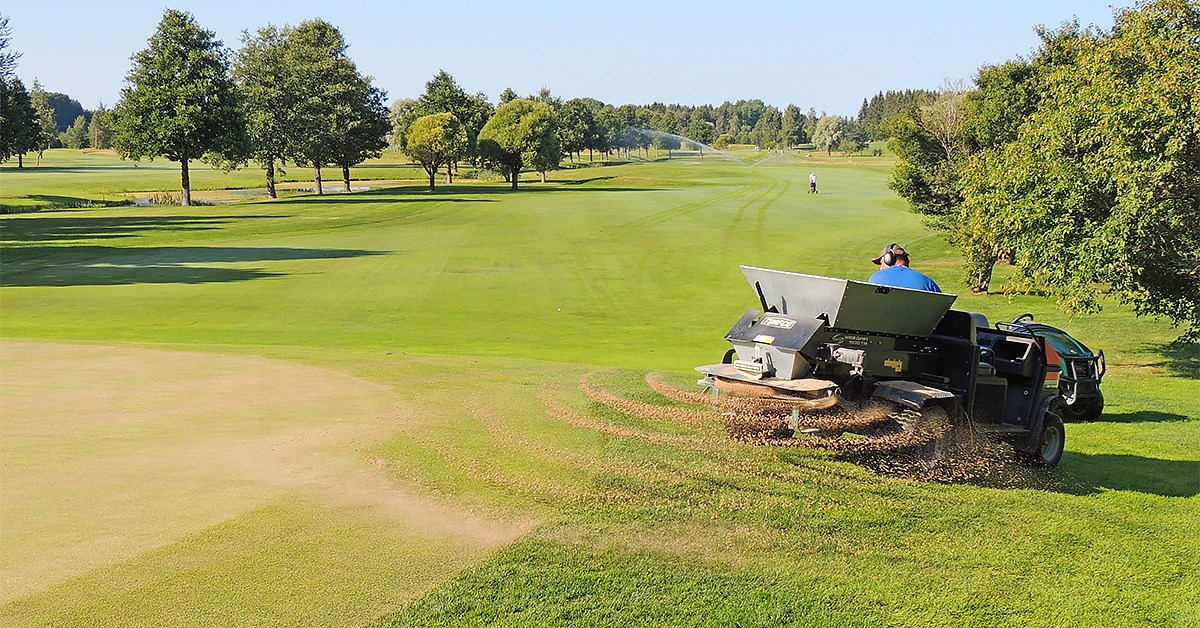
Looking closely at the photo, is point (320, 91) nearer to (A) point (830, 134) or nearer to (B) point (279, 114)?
(B) point (279, 114)

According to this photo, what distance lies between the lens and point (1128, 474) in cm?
1038

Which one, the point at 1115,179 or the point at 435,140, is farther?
the point at 435,140

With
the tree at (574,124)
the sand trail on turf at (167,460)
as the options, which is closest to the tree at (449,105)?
the tree at (574,124)

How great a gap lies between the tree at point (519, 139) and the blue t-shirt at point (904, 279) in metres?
89.3

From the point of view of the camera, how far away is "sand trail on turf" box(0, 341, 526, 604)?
7.14m

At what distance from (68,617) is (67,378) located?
28.1 feet

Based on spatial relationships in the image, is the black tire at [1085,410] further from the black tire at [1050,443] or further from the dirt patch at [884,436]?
the dirt patch at [884,436]

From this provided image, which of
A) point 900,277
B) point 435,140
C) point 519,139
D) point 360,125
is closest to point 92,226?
point 360,125

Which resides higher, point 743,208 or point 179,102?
point 179,102

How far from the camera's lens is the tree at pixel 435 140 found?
9262 cm

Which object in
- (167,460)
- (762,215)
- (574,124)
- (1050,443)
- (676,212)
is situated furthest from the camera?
(574,124)

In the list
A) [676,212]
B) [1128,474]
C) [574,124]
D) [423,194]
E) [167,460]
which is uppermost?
[574,124]

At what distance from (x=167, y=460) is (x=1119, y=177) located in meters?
16.1

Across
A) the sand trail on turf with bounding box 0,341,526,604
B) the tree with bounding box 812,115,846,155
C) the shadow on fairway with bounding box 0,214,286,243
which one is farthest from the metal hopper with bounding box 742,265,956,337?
the tree with bounding box 812,115,846,155
